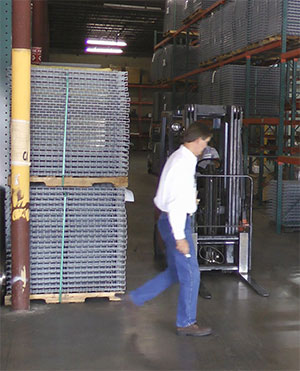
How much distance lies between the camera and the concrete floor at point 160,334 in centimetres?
377

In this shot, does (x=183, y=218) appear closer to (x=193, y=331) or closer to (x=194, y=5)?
(x=193, y=331)

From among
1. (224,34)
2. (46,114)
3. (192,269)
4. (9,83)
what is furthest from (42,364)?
(224,34)

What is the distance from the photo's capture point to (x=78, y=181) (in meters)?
4.90

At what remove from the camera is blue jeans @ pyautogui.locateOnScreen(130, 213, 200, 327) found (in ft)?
13.5

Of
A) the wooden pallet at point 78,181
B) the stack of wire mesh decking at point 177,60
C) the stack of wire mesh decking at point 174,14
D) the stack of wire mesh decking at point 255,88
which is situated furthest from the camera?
the stack of wire mesh decking at point 177,60

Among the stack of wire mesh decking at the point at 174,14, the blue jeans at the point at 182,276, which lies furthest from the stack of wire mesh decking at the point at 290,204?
the stack of wire mesh decking at the point at 174,14

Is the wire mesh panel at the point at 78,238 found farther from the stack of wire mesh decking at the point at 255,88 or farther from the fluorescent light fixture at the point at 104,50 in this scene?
the fluorescent light fixture at the point at 104,50

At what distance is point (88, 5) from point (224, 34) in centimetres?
1148

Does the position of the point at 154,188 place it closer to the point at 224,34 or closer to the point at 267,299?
the point at 224,34

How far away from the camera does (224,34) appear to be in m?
11.0

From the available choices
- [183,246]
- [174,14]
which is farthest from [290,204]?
[174,14]

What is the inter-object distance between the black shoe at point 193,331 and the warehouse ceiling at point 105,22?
17141 mm

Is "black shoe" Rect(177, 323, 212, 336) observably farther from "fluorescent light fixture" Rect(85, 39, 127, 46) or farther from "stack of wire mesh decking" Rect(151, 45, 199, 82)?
"fluorescent light fixture" Rect(85, 39, 127, 46)

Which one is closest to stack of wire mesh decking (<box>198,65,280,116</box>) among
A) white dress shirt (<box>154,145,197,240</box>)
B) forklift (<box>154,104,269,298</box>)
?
forklift (<box>154,104,269,298</box>)
